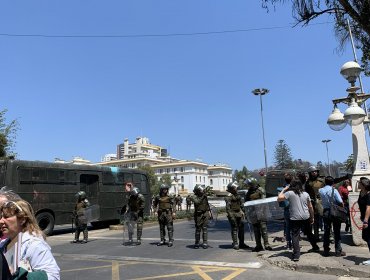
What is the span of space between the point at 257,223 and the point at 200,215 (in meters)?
1.91

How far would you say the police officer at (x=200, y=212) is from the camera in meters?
11.0

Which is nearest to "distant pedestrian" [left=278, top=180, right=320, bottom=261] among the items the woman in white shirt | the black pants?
the black pants

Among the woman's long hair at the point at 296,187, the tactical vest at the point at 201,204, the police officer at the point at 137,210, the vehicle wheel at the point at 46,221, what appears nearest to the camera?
the woman's long hair at the point at 296,187

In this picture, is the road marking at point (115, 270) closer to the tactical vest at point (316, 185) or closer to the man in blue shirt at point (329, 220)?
the man in blue shirt at point (329, 220)

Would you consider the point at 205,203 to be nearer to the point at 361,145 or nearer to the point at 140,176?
the point at 361,145

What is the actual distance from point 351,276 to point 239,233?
3.82m

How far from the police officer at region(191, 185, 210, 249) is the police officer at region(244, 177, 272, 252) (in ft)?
4.51

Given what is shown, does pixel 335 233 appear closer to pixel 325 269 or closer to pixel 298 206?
pixel 298 206

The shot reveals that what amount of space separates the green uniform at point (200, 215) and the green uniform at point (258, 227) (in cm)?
137

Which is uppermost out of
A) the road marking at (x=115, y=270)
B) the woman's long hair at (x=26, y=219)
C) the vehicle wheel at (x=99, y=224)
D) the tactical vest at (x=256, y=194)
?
the tactical vest at (x=256, y=194)

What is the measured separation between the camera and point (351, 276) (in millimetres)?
7012

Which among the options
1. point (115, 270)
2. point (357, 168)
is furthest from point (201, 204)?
point (357, 168)

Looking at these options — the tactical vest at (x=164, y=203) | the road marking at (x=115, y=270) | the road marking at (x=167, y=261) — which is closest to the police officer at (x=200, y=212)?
the tactical vest at (x=164, y=203)

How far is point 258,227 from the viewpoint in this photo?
9734 millimetres
